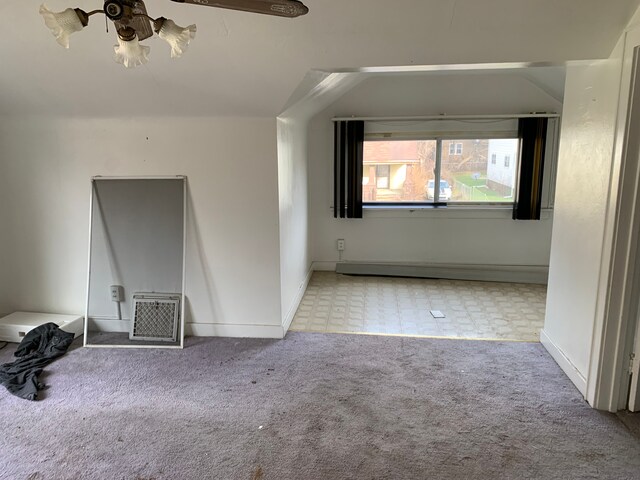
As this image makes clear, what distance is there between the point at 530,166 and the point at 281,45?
320cm

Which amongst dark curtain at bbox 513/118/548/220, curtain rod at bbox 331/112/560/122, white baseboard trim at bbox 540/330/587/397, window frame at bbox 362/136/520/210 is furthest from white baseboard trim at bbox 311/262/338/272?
white baseboard trim at bbox 540/330/587/397

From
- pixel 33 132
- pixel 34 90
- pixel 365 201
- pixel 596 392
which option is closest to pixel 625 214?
pixel 596 392

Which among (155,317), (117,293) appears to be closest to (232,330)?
(155,317)

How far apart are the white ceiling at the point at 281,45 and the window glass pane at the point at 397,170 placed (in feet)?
7.02

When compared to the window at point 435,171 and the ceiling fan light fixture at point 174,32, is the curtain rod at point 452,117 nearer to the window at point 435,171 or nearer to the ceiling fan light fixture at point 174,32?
the window at point 435,171

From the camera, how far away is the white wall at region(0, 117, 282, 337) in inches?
116

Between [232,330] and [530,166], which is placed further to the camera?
[530,166]

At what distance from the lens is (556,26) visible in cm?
205

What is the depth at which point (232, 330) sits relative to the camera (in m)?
3.19

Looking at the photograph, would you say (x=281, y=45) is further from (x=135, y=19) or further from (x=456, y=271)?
(x=456, y=271)

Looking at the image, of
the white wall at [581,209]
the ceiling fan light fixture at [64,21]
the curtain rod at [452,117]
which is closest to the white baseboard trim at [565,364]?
the white wall at [581,209]

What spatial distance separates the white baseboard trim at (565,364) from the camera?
2.43 meters

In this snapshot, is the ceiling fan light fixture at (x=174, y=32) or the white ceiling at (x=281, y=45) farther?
the white ceiling at (x=281, y=45)

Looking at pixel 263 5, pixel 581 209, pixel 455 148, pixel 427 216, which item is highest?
pixel 263 5
